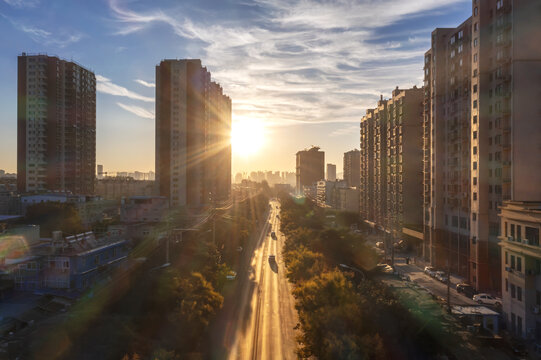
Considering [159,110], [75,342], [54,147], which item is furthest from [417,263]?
[54,147]

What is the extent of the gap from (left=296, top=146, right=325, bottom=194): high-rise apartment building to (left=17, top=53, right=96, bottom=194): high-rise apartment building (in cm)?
10970

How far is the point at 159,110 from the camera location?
206 feet

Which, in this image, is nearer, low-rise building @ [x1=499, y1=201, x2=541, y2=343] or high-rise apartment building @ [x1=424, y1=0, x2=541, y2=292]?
low-rise building @ [x1=499, y1=201, x2=541, y2=343]

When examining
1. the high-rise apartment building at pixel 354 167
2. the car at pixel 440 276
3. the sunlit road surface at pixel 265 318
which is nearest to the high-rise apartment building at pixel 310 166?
the high-rise apartment building at pixel 354 167

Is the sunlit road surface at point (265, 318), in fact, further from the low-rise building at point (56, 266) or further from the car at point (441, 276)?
the car at point (441, 276)

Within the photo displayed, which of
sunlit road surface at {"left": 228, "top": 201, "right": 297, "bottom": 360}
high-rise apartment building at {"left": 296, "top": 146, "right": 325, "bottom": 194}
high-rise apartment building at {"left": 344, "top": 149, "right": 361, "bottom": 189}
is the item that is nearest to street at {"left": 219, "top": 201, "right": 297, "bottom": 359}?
sunlit road surface at {"left": 228, "top": 201, "right": 297, "bottom": 360}

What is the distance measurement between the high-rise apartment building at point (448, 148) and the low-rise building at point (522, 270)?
9.95 m

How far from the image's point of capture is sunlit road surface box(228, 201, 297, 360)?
18344mm

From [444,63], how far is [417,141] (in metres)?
13.6

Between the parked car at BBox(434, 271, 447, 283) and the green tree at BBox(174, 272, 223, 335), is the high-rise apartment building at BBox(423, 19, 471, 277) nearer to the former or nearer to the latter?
the parked car at BBox(434, 271, 447, 283)

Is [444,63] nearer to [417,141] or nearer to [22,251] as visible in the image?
[417,141]

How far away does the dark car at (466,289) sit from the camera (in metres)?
27.9

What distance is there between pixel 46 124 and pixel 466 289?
217ft

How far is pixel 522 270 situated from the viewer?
2064 centimetres
